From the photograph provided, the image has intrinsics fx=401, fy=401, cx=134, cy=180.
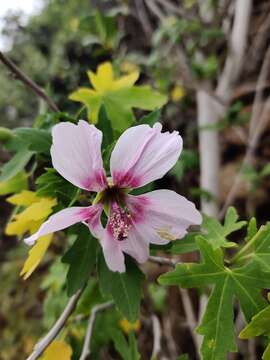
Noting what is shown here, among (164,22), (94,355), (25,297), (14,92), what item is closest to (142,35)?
(164,22)

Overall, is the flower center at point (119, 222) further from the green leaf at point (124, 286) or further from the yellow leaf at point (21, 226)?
the yellow leaf at point (21, 226)

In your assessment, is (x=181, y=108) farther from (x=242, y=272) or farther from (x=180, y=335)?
(x=242, y=272)

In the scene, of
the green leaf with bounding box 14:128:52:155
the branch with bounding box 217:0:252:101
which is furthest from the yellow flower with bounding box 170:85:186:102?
the green leaf with bounding box 14:128:52:155

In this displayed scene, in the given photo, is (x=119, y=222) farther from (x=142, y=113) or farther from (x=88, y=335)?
(x=142, y=113)

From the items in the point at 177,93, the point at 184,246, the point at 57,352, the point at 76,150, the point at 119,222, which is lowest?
the point at 177,93

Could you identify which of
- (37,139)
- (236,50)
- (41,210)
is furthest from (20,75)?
(236,50)

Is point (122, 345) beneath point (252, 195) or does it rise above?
above
